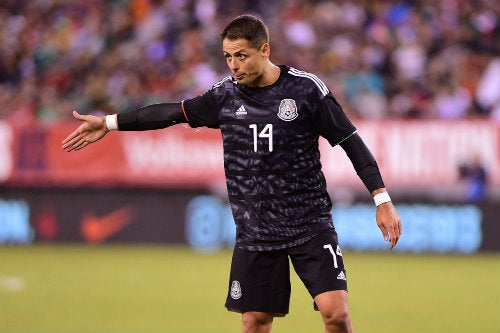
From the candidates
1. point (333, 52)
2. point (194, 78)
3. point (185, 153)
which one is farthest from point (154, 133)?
point (333, 52)

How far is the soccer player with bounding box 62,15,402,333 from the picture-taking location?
6215 millimetres

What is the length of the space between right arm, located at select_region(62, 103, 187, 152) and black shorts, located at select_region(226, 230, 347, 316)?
0.94 m

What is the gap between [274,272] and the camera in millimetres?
6395

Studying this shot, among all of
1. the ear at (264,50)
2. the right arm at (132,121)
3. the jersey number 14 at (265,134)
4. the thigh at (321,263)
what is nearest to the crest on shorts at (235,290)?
the thigh at (321,263)

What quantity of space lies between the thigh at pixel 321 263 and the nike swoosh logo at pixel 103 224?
10.8m

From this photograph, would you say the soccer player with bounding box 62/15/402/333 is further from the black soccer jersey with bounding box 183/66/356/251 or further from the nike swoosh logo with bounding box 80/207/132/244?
the nike swoosh logo with bounding box 80/207/132/244

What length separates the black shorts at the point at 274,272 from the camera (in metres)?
6.30

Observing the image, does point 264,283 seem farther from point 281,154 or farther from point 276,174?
point 281,154

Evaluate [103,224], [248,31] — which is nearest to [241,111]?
[248,31]

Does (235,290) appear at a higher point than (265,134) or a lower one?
lower

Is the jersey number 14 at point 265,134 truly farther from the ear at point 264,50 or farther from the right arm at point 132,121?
the right arm at point 132,121

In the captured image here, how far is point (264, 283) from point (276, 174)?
0.66 m

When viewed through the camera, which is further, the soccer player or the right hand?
the right hand

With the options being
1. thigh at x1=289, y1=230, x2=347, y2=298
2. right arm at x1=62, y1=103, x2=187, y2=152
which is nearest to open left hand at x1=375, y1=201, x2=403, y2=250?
thigh at x1=289, y1=230, x2=347, y2=298
